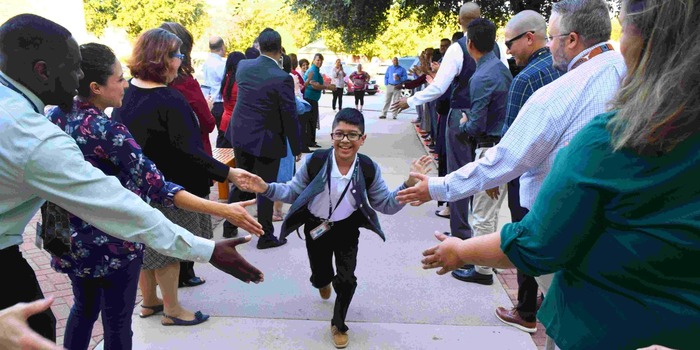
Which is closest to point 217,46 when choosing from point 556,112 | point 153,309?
point 153,309

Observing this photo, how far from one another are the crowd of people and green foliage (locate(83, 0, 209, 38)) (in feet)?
144

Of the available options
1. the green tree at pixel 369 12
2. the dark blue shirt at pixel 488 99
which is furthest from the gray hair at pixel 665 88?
the green tree at pixel 369 12

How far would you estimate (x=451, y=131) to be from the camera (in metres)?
5.58

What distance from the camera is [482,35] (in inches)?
192

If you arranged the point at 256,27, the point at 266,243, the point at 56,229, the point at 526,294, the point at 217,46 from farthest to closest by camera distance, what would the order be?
the point at 256,27 → the point at 217,46 → the point at 266,243 → the point at 526,294 → the point at 56,229

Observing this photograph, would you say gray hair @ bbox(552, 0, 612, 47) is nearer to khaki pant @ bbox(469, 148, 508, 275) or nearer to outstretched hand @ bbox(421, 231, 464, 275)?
outstretched hand @ bbox(421, 231, 464, 275)

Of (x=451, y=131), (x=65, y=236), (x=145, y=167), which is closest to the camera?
(x=65, y=236)

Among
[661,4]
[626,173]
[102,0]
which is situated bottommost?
[102,0]

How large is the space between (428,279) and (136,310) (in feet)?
7.78

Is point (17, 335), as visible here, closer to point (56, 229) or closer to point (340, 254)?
point (56, 229)

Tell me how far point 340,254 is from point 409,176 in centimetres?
84

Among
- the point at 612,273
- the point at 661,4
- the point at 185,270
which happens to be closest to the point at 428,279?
the point at 185,270

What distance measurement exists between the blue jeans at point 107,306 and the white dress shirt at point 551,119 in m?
1.87

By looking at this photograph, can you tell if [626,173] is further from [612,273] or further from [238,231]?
[238,231]
